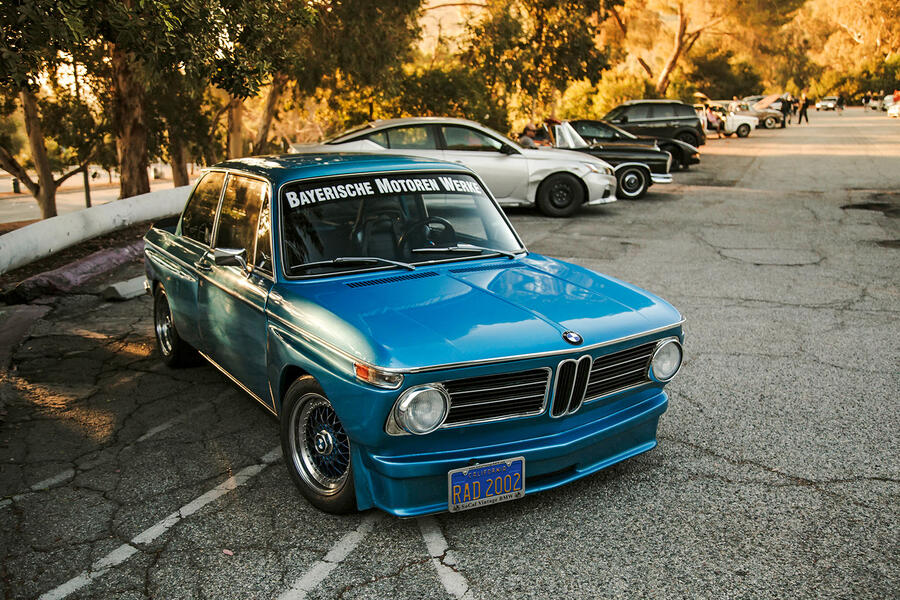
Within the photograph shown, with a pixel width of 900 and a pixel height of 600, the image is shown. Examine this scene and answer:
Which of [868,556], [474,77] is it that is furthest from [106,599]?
[474,77]

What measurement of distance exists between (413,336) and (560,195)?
10.2 metres

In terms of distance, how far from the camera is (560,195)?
511 inches

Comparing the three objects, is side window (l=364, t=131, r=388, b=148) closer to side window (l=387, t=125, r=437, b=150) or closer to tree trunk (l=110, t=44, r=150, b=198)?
side window (l=387, t=125, r=437, b=150)

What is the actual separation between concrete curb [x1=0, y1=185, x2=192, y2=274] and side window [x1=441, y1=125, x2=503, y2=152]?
211 inches

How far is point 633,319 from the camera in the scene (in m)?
3.65

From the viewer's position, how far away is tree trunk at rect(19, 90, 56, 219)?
856 inches

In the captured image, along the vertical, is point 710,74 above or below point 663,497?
above

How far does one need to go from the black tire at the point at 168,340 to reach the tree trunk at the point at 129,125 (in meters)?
10.0

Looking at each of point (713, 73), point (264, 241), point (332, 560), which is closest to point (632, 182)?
point (264, 241)

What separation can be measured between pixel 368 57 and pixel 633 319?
53.4 feet

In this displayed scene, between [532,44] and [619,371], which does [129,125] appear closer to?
[532,44]

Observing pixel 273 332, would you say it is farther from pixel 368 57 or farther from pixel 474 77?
pixel 474 77

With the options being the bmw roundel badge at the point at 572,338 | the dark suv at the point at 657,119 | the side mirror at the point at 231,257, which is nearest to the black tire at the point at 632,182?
the dark suv at the point at 657,119

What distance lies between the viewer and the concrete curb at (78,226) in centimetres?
977
